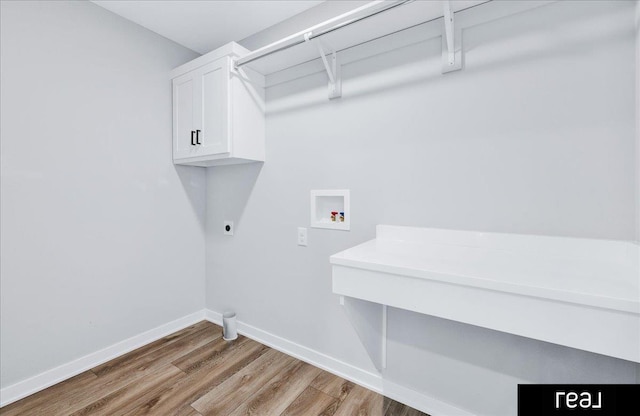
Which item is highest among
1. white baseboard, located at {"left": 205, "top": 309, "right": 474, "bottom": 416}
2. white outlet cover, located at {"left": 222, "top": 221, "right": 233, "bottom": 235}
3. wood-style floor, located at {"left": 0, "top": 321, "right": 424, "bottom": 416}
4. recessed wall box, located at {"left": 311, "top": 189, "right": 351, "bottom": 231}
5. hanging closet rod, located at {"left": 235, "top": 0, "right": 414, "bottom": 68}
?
hanging closet rod, located at {"left": 235, "top": 0, "right": 414, "bottom": 68}

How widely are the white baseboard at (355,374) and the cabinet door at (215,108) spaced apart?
145 cm

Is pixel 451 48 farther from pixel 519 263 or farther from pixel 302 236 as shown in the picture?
pixel 302 236

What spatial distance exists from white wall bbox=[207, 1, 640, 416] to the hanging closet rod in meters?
0.31

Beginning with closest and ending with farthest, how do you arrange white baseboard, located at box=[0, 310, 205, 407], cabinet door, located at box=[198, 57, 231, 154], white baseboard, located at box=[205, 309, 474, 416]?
1. white baseboard, located at box=[205, 309, 474, 416]
2. white baseboard, located at box=[0, 310, 205, 407]
3. cabinet door, located at box=[198, 57, 231, 154]

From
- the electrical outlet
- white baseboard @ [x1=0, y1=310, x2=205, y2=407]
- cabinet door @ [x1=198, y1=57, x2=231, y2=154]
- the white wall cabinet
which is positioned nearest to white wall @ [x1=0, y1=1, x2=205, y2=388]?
white baseboard @ [x1=0, y1=310, x2=205, y2=407]

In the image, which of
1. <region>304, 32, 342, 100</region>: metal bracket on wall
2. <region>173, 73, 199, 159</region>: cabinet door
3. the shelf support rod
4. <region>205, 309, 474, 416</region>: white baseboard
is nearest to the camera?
the shelf support rod

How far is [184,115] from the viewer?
218 centimetres

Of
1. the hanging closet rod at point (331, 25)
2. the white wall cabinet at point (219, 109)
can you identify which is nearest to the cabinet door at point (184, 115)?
the white wall cabinet at point (219, 109)

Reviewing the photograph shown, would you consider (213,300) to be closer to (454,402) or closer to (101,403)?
(101,403)

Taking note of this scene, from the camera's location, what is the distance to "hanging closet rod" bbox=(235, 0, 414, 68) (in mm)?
1279

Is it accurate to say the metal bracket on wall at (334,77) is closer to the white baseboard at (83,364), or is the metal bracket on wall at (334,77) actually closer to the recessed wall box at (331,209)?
the recessed wall box at (331,209)

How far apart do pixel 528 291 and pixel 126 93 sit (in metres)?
2.59

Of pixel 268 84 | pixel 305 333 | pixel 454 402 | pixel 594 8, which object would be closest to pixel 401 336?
pixel 454 402

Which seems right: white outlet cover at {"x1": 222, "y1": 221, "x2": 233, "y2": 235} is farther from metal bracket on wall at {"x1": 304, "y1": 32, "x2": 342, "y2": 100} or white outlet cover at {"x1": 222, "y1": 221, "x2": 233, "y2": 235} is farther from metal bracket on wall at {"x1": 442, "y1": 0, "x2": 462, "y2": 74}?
metal bracket on wall at {"x1": 442, "y1": 0, "x2": 462, "y2": 74}
